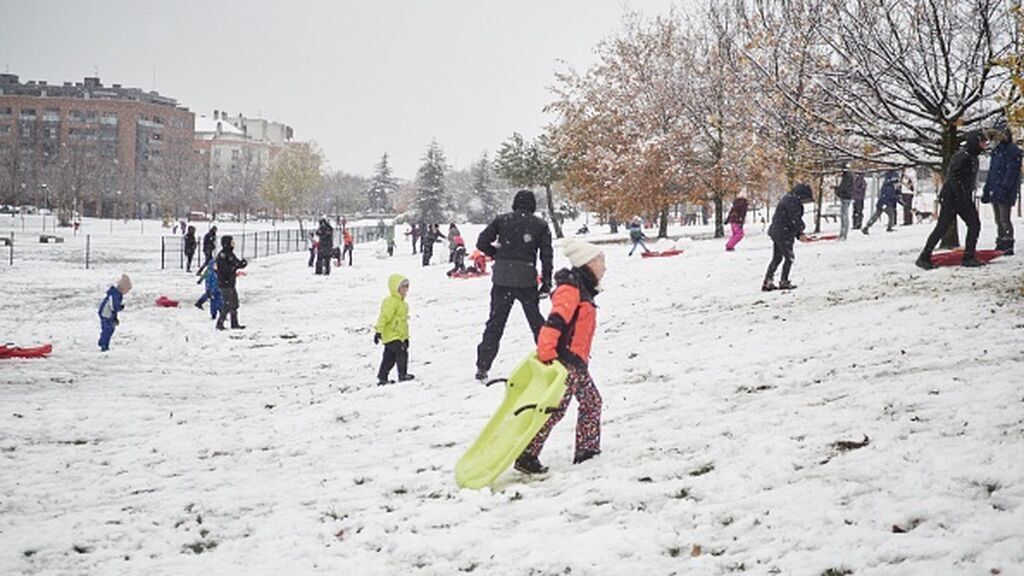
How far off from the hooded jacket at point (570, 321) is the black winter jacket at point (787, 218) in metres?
7.00

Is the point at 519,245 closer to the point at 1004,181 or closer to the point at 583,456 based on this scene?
the point at 583,456

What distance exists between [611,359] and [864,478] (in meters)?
5.13

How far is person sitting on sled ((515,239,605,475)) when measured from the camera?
5.73 meters

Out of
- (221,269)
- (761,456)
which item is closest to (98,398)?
(221,269)

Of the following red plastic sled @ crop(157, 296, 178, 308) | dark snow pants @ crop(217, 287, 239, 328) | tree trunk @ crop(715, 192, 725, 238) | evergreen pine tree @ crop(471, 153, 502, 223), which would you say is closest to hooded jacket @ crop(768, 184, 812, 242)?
dark snow pants @ crop(217, 287, 239, 328)

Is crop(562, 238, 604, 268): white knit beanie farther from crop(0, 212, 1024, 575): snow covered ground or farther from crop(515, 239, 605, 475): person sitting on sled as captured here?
crop(0, 212, 1024, 575): snow covered ground

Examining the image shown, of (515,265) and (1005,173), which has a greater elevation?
(1005,173)

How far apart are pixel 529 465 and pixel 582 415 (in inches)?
22.4

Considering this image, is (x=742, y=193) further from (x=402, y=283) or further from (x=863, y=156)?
(x=402, y=283)

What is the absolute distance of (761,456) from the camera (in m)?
5.41

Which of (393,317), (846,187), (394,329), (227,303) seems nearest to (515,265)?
(393,317)

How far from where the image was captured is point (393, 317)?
9812mm

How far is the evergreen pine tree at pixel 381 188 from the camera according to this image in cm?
11375

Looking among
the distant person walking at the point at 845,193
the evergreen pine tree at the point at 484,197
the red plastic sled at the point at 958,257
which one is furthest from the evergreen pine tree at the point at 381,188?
the red plastic sled at the point at 958,257
